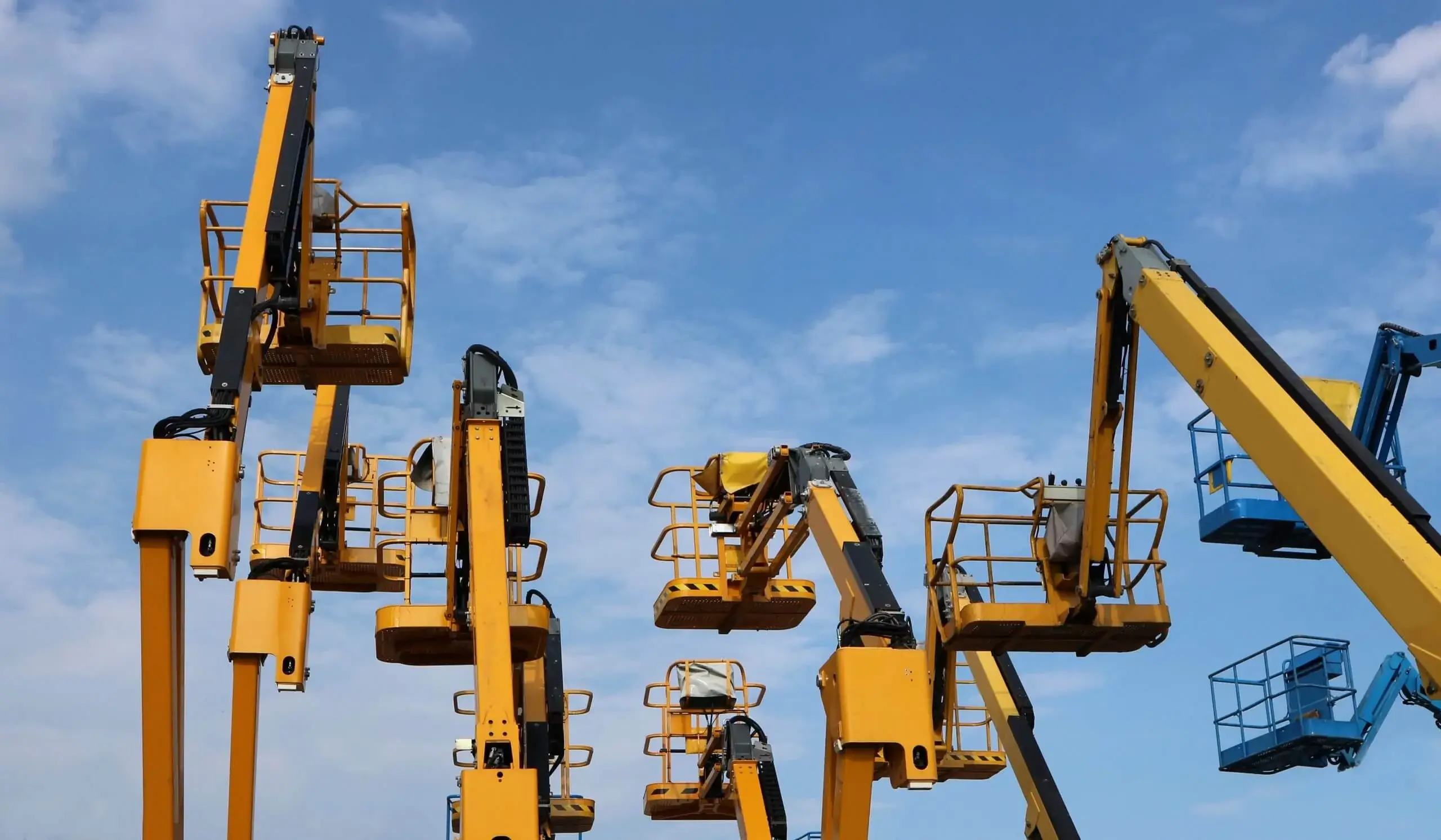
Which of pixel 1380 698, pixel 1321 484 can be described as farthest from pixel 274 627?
pixel 1380 698

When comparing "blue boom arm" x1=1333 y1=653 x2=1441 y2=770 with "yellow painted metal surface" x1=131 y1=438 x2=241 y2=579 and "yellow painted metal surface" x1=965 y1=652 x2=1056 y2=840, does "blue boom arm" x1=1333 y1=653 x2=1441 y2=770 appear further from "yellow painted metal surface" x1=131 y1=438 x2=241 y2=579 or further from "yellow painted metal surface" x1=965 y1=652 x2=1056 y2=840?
"yellow painted metal surface" x1=131 y1=438 x2=241 y2=579

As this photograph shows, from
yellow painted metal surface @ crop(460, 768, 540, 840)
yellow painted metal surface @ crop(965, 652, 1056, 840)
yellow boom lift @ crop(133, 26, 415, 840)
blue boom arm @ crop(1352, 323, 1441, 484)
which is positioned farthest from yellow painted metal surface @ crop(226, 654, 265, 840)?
blue boom arm @ crop(1352, 323, 1441, 484)

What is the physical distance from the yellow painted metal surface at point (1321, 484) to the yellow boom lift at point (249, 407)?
7307 millimetres

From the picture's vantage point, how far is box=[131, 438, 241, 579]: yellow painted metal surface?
1067cm

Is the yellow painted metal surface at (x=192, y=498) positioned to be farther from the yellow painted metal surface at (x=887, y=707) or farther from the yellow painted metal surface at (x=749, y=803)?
the yellow painted metal surface at (x=749, y=803)

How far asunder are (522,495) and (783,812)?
8.91m

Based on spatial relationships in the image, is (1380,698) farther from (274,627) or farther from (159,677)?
(159,677)

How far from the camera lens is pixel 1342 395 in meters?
20.0

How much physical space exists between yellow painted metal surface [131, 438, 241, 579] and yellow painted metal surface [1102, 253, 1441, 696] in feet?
24.0

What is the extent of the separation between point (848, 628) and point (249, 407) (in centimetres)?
555

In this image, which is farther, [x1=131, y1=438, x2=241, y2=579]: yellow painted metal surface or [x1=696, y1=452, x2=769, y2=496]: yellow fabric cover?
[x1=696, y1=452, x2=769, y2=496]: yellow fabric cover

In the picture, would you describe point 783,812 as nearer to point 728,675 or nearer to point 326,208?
point 728,675

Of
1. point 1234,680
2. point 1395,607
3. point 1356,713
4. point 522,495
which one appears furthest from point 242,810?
point 1356,713

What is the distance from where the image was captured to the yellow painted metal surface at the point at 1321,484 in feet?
30.6
